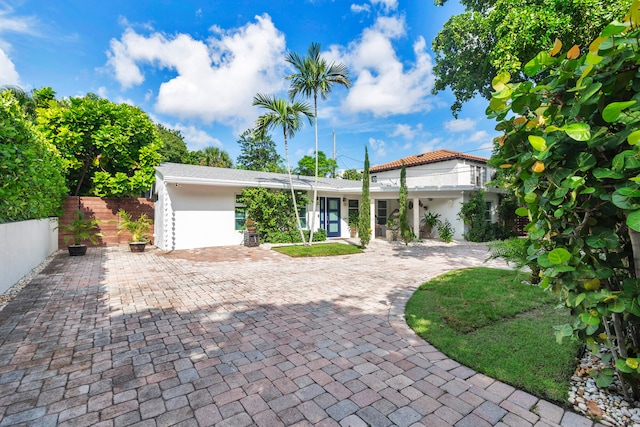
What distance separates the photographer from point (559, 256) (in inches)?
70.4

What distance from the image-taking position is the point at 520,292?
5.35 m

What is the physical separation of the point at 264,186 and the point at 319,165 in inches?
812

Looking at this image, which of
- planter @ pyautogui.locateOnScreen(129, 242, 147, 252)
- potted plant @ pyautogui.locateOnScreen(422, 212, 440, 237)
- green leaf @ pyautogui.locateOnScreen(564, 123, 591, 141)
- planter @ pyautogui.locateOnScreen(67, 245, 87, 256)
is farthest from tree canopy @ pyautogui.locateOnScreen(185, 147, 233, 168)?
green leaf @ pyautogui.locateOnScreen(564, 123, 591, 141)

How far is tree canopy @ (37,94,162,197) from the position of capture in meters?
11.5

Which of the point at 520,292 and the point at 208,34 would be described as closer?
the point at 520,292

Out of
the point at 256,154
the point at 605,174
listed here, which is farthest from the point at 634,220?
the point at 256,154

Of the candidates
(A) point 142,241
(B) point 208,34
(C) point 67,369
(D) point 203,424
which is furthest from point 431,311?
(B) point 208,34

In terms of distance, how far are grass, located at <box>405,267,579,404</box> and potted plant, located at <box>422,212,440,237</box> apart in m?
9.11

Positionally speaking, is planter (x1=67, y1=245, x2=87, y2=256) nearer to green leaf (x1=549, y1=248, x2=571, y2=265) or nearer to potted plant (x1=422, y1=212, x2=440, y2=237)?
green leaf (x1=549, y1=248, x2=571, y2=265)

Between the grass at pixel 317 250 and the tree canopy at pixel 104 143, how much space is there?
7.27 m

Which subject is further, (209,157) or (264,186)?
(209,157)

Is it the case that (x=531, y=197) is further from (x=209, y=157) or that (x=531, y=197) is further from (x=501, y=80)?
(x=209, y=157)

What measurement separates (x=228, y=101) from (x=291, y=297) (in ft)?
65.2

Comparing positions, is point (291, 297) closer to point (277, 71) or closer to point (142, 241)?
point (142, 241)
